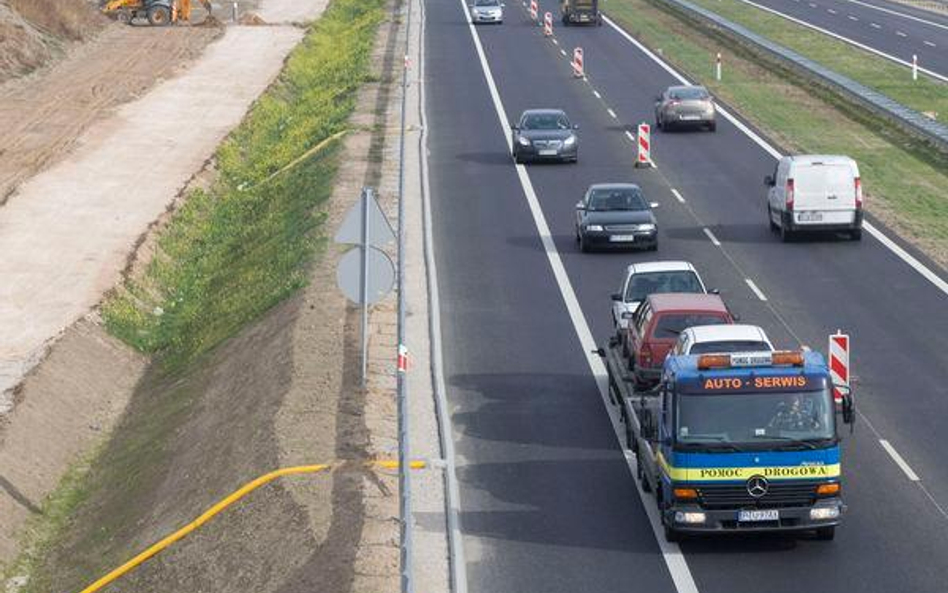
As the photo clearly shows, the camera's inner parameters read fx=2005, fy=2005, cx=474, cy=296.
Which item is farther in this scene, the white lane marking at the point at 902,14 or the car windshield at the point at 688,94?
the white lane marking at the point at 902,14

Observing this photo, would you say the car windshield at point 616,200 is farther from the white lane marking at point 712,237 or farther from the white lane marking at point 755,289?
the white lane marking at point 755,289

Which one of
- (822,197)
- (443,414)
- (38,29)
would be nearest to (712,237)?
(822,197)

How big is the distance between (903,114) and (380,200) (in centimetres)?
2025

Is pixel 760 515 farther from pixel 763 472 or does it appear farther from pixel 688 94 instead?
pixel 688 94

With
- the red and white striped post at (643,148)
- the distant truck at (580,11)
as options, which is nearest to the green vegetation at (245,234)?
the red and white striped post at (643,148)

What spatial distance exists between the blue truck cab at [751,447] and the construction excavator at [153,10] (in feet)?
258

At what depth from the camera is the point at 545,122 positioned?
54188 millimetres

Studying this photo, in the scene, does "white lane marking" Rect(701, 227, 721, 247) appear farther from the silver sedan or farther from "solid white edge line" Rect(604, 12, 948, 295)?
the silver sedan

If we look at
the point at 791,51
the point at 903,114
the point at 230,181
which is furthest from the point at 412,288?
the point at 791,51

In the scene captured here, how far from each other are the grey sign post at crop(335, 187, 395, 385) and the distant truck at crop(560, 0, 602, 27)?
236 ft

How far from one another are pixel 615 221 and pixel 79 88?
3853 centimetres

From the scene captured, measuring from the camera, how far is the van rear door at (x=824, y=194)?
4134 cm

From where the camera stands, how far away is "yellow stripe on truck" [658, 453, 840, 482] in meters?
20.6

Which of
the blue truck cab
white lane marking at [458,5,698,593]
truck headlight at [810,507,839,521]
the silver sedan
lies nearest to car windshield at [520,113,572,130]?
white lane marking at [458,5,698,593]
